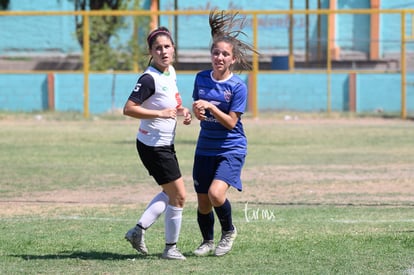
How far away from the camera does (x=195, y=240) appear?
27.6 feet

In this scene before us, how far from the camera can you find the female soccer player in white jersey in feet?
23.7

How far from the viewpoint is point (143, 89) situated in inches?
284

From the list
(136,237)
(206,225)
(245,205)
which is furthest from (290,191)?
(136,237)

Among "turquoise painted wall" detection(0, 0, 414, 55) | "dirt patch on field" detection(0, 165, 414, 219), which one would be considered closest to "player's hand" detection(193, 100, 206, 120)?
"dirt patch on field" detection(0, 165, 414, 219)

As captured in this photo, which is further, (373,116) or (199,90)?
(373,116)

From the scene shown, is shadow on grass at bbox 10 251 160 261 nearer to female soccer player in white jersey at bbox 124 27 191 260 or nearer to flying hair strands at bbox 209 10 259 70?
female soccer player in white jersey at bbox 124 27 191 260

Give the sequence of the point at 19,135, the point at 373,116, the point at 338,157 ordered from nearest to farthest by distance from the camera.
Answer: the point at 338,157, the point at 19,135, the point at 373,116

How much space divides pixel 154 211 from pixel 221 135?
2.65ft

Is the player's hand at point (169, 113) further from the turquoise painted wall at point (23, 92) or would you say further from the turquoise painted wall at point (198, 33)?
the turquoise painted wall at point (23, 92)

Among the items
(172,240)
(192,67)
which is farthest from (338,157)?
(192,67)

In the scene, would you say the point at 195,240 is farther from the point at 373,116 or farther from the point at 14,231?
the point at 373,116

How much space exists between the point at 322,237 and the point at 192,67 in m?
21.1

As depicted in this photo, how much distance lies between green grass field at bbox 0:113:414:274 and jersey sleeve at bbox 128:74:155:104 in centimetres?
126

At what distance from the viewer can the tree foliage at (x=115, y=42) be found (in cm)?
2812
